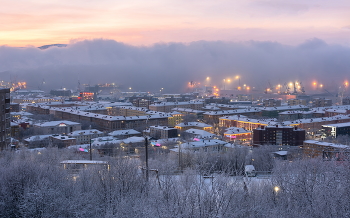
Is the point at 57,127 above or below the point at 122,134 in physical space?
above

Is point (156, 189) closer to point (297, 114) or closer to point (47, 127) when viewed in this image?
point (47, 127)

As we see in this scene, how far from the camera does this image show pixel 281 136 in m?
11.7

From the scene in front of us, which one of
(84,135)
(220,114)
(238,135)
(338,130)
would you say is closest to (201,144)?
(238,135)

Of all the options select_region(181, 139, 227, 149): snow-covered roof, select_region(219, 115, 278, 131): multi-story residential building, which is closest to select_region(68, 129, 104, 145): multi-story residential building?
select_region(181, 139, 227, 149): snow-covered roof

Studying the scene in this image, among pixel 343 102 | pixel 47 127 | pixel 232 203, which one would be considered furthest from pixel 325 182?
pixel 343 102

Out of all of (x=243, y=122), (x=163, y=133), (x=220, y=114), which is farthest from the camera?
(x=220, y=114)

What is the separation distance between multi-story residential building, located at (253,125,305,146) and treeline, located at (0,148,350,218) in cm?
718

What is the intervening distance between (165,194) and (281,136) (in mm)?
8730

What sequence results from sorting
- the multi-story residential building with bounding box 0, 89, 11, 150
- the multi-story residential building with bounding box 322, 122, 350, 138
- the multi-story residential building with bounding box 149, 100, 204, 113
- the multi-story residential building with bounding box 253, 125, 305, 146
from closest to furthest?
the multi-story residential building with bounding box 0, 89, 11, 150 < the multi-story residential building with bounding box 253, 125, 305, 146 < the multi-story residential building with bounding box 322, 122, 350, 138 < the multi-story residential building with bounding box 149, 100, 204, 113

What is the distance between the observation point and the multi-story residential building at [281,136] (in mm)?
11602

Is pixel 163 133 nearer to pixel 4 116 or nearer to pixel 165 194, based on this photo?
pixel 4 116

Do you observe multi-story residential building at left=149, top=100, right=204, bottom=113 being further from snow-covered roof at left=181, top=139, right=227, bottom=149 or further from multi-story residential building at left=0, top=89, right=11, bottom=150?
multi-story residential building at left=0, top=89, right=11, bottom=150

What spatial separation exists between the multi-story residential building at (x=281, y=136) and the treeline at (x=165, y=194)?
23.6 feet

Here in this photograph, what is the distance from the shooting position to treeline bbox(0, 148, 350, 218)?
323cm
